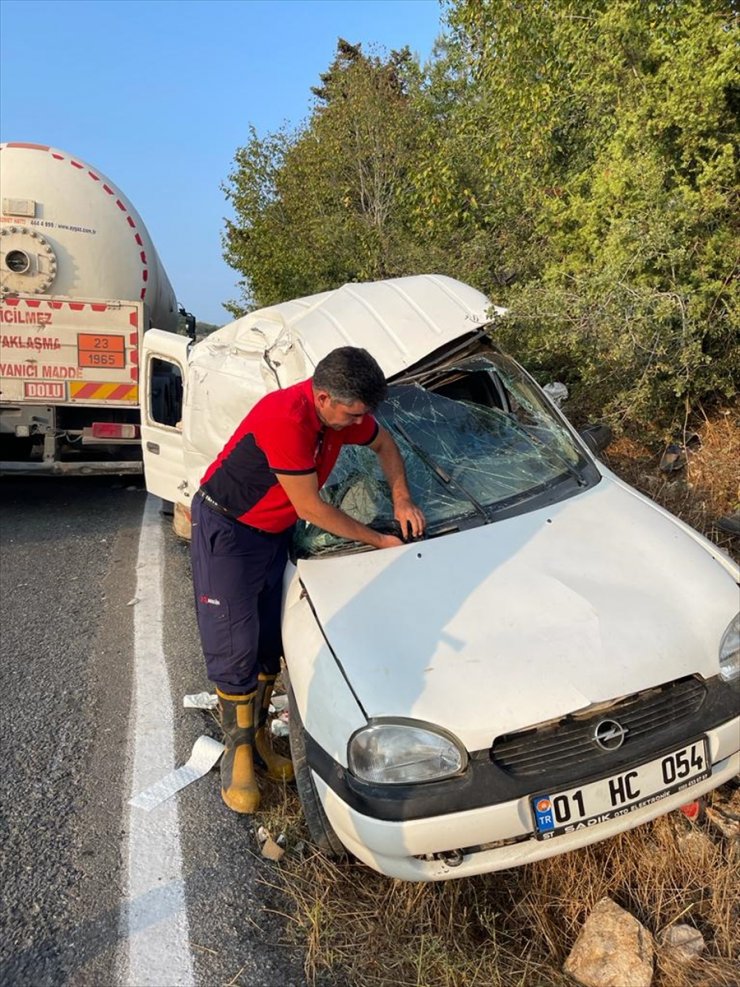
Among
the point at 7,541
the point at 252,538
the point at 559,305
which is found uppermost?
the point at 559,305

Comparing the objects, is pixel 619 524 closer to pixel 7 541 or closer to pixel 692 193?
pixel 692 193

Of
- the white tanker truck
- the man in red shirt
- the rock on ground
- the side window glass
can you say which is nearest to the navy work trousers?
the man in red shirt

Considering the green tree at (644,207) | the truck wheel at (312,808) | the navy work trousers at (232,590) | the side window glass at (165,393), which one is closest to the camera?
the truck wheel at (312,808)

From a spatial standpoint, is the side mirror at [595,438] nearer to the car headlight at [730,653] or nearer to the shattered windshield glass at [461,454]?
the shattered windshield glass at [461,454]

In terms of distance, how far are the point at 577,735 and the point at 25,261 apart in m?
7.01

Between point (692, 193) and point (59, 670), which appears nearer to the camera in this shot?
point (59, 670)

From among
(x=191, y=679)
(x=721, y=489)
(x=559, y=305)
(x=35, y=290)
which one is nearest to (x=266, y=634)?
(x=191, y=679)

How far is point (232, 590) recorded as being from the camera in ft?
9.47

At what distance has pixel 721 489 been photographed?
5090mm

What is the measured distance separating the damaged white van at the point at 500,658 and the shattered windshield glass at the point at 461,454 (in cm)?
1

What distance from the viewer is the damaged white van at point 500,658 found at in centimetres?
207

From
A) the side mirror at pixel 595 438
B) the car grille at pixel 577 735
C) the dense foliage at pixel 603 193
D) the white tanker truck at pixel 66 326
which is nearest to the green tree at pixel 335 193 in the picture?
the dense foliage at pixel 603 193

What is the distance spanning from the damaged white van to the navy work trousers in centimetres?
14

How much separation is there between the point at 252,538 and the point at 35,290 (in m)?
5.46
